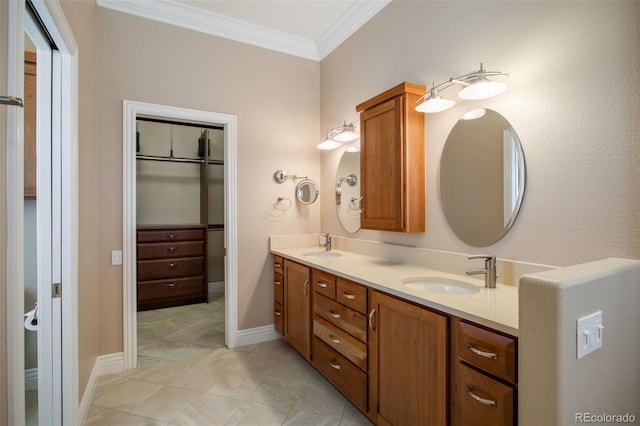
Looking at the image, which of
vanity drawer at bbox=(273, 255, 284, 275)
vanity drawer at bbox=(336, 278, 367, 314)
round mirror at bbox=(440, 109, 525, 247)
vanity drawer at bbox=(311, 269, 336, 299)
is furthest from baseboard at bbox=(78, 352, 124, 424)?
round mirror at bbox=(440, 109, 525, 247)

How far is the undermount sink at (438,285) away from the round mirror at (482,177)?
0.27 meters

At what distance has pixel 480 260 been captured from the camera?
184 centimetres

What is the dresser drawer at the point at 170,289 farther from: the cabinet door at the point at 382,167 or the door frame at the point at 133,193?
the cabinet door at the point at 382,167

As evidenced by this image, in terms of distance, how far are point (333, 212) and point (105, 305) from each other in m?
2.12

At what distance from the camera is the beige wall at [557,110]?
50.8 inches

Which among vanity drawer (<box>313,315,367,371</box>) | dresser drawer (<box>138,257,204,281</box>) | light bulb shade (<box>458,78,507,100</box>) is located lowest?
vanity drawer (<box>313,315,367,371</box>)

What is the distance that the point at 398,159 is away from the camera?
216 centimetres

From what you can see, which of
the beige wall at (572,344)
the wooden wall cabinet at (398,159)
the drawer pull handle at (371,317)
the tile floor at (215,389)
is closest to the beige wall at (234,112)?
the tile floor at (215,389)

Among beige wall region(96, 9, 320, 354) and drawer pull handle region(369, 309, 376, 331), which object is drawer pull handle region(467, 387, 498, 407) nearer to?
drawer pull handle region(369, 309, 376, 331)

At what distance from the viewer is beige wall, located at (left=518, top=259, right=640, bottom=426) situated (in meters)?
0.90

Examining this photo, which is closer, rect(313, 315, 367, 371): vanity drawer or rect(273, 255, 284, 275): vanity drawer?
rect(313, 315, 367, 371): vanity drawer

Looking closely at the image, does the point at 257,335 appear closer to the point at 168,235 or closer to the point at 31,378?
the point at 31,378

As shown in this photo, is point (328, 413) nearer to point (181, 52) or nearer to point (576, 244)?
point (576, 244)

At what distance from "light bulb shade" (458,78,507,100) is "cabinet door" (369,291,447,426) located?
1.15 meters
